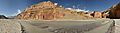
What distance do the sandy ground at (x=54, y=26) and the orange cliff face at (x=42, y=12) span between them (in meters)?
0.84

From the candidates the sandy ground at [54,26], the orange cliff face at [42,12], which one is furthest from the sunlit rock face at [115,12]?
the sandy ground at [54,26]

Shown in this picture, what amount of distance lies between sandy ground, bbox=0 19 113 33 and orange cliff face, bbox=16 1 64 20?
0.84 metres

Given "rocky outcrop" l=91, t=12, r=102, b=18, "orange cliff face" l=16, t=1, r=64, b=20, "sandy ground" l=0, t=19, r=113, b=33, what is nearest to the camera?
"sandy ground" l=0, t=19, r=113, b=33

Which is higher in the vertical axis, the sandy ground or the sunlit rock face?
the sunlit rock face

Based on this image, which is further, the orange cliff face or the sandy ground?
the orange cliff face

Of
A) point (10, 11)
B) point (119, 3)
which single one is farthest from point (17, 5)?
point (119, 3)

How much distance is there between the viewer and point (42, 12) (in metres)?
5.56

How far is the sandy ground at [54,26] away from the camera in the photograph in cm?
424

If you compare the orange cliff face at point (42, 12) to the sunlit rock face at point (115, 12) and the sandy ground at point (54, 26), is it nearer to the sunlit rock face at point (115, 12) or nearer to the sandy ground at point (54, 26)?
the sandy ground at point (54, 26)

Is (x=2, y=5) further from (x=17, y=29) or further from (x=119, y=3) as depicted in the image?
(x=119, y=3)

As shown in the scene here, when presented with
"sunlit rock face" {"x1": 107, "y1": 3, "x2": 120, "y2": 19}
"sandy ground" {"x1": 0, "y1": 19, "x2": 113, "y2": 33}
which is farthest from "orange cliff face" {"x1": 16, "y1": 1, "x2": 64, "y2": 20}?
"sunlit rock face" {"x1": 107, "y1": 3, "x2": 120, "y2": 19}

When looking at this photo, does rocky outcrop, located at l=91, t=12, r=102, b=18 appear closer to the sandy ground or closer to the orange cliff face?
the orange cliff face

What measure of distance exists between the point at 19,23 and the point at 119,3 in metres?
2.94

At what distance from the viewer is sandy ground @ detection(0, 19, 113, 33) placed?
4.24 m
